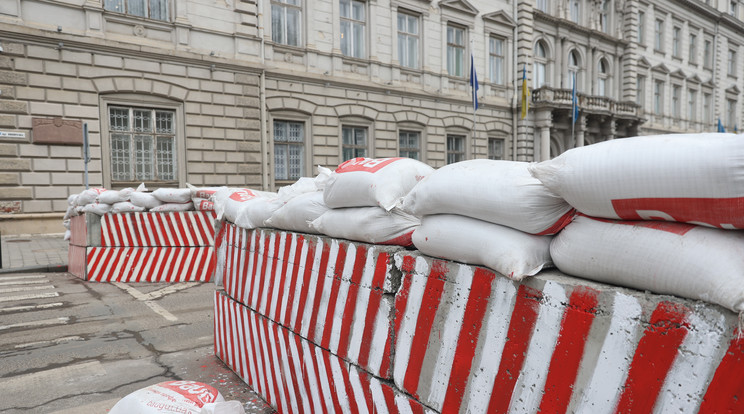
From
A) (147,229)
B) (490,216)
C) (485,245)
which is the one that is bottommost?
(147,229)

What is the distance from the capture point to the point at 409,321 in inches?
81.2

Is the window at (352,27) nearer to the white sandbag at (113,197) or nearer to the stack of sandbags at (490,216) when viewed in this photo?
the white sandbag at (113,197)

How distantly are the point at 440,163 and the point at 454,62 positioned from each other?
424cm

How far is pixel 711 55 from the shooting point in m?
32.0

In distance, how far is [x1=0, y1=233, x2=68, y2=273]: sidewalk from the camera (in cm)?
841

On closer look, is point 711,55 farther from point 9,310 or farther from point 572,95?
point 9,310

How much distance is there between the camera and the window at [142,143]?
12503mm

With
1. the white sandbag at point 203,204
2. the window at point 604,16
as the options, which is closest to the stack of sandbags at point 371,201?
the white sandbag at point 203,204

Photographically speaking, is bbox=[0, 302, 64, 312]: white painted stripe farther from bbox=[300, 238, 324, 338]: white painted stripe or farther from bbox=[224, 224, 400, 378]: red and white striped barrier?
bbox=[300, 238, 324, 338]: white painted stripe

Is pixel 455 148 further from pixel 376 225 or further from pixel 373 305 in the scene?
pixel 373 305

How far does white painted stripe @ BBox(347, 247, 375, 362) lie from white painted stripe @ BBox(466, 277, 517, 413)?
69 cm

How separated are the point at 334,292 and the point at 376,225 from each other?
0.48 metres

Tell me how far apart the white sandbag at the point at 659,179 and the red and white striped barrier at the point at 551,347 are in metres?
0.24

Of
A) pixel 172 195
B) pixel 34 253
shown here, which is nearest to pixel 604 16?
pixel 172 195
